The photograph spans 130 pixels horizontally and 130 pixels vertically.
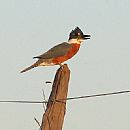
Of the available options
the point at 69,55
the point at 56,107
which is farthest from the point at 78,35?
the point at 56,107

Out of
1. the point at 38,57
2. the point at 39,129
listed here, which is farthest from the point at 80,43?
the point at 39,129

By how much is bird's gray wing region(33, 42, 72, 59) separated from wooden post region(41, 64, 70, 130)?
2.03 m

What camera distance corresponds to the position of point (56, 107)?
206 inches

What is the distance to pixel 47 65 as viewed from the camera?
760 cm

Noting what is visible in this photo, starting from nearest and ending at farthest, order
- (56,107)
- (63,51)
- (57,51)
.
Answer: (56,107) < (63,51) < (57,51)

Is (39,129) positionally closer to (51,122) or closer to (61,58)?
(51,122)

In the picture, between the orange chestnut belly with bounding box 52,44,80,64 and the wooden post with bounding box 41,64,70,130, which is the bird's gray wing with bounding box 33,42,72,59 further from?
the wooden post with bounding box 41,64,70,130

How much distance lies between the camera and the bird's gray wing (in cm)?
740

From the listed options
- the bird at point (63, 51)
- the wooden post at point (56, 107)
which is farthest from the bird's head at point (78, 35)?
the wooden post at point (56, 107)

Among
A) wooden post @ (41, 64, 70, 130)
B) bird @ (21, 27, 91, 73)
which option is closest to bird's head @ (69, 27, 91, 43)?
bird @ (21, 27, 91, 73)

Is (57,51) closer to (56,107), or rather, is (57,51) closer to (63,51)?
(63,51)

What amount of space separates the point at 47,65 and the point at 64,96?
7.94 feet

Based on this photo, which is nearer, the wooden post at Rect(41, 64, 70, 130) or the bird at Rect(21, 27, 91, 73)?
the wooden post at Rect(41, 64, 70, 130)

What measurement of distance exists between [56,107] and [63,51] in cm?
228
